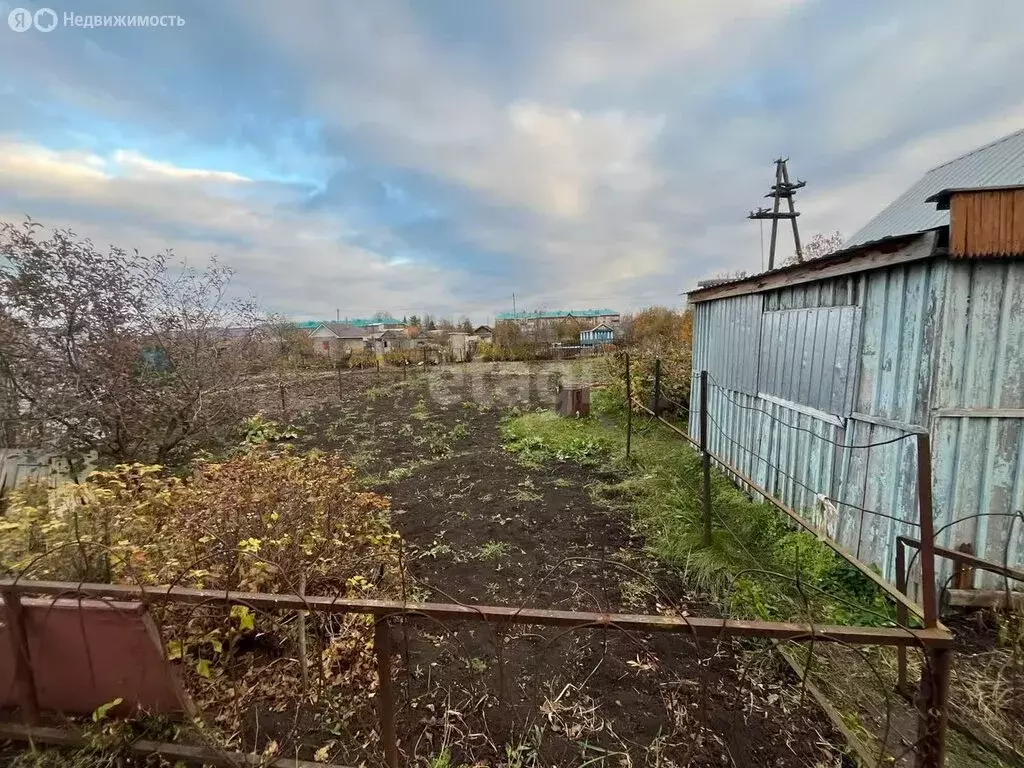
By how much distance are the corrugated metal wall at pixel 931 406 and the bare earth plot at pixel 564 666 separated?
1.52 m

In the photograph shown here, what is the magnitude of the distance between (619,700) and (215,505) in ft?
8.91

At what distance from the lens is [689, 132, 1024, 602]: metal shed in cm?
295

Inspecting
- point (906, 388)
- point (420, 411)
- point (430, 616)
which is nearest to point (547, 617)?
point (430, 616)

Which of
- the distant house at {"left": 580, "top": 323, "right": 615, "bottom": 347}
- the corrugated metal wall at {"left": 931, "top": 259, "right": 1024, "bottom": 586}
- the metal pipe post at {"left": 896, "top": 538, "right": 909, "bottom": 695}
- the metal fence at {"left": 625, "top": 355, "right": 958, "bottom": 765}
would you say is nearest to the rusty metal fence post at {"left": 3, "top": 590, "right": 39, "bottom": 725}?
the metal fence at {"left": 625, "top": 355, "right": 958, "bottom": 765}

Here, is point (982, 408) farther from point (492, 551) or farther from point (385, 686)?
point (385, 686)

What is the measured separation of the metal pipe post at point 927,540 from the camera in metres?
1.38

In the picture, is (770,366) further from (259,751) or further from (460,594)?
(259,751)

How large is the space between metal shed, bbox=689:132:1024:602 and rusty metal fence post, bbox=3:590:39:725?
401 cm

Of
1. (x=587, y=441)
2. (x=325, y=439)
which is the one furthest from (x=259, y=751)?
(x=325, y=439)

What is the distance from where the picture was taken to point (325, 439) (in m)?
8.79

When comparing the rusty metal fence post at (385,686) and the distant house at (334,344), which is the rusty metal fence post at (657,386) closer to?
the rusty metal fence post at (385,686)

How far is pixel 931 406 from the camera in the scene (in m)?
3.05

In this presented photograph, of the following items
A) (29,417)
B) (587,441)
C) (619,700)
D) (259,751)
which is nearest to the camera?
(259,751)

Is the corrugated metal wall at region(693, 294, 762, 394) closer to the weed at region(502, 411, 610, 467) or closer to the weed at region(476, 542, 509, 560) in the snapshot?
the weed at region(502, 411, 610, 467)
